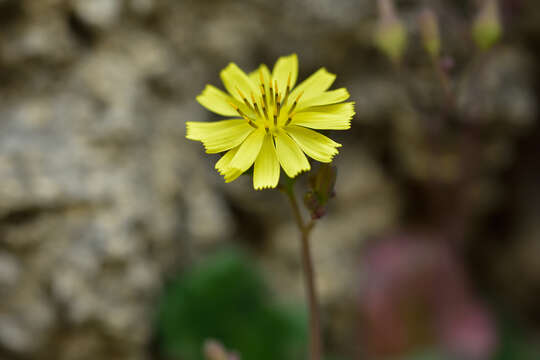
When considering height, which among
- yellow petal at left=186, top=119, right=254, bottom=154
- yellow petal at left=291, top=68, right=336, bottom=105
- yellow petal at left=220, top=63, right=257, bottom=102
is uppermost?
yellow petal at left=220, top=63, right=257, bottom=102

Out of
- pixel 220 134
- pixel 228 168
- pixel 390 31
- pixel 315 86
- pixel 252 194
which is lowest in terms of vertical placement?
pixel 228 168

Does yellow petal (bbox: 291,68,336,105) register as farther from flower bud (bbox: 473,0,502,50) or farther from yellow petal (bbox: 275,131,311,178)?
flower bud (bbox: 473,0,502,50)

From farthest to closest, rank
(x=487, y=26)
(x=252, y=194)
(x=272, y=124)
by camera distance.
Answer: (x=252, y=194), (x=487, y=26), (x=272, y=124)

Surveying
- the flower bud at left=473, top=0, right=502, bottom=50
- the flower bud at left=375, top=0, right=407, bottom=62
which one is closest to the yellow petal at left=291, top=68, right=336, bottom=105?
the flower bud at left=375, top=0, right=407, bottom=62

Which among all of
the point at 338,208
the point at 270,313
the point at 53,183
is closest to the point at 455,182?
the point at 338,208

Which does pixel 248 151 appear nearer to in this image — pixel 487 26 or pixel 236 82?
pixel 236 82

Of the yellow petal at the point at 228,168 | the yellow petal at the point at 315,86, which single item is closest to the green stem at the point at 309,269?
the yellow petal at the point at 228,168

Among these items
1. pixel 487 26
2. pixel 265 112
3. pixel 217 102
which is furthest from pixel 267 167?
pixel 487 26
